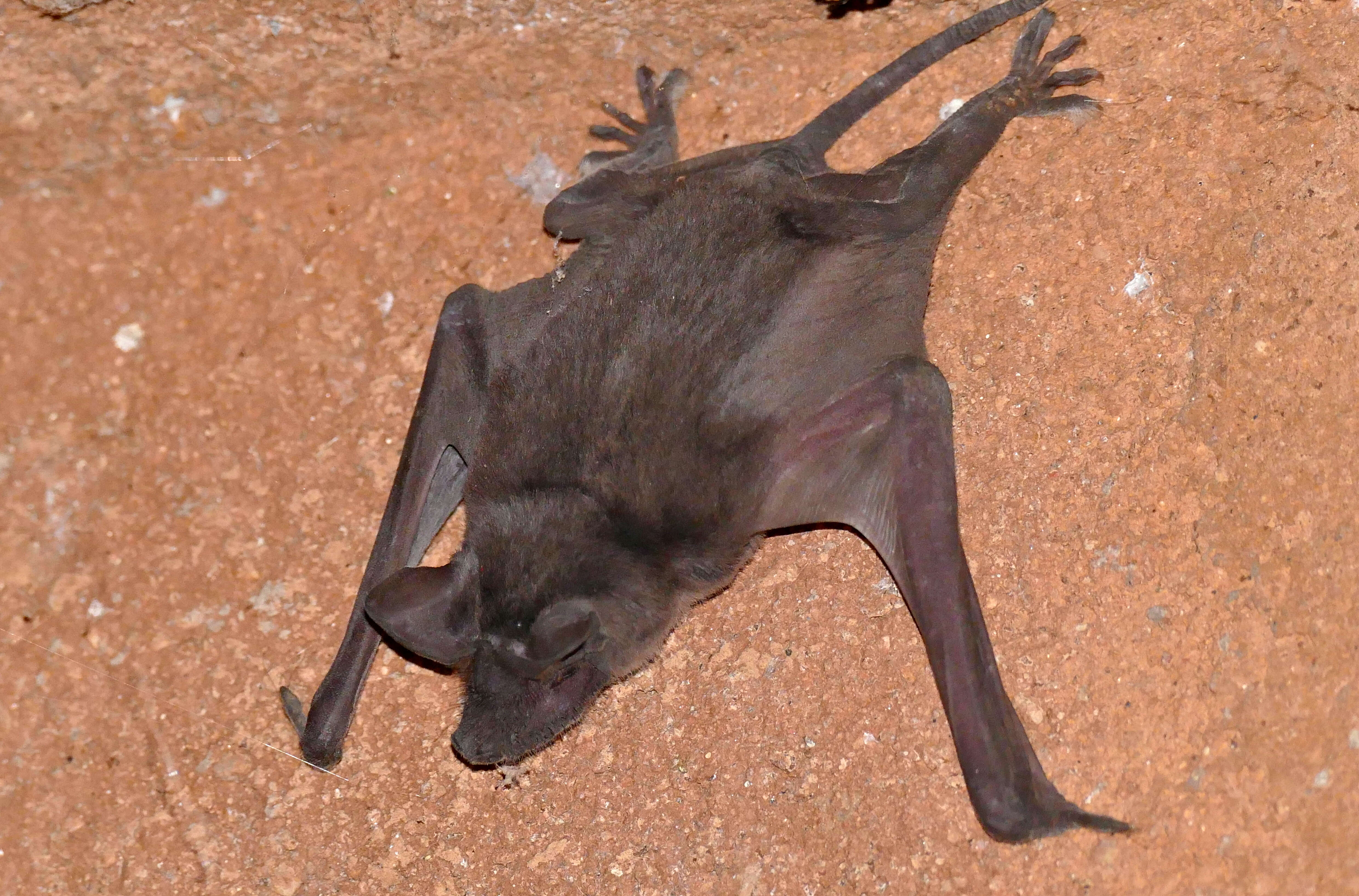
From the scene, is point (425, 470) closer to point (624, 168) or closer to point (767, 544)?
point (767, 544)

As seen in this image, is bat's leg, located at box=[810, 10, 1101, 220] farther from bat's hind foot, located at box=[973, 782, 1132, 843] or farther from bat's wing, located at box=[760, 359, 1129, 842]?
bat's hind foot, located at box=[973, 782, 1132, 843]

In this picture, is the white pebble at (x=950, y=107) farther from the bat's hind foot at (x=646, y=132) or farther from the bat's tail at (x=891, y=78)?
the bat's hind foot at (x=646, y=132)

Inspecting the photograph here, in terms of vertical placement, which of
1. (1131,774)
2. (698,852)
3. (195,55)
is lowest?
(698,852)

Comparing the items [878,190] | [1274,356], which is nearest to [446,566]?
[878,190]

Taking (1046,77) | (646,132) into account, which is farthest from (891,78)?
(646,132)

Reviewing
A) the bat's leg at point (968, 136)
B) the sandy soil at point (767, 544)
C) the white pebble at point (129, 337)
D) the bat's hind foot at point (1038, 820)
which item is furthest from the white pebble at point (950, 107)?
the white pebble at point (129, 337)

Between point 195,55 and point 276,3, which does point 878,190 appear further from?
point 195,55
